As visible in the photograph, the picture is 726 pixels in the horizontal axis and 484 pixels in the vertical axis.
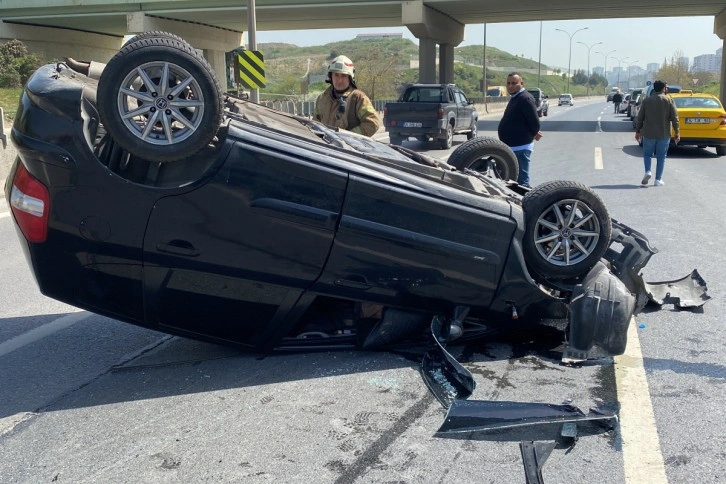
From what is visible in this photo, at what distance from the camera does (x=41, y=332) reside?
4945 millimetres

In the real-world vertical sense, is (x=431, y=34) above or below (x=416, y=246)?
above

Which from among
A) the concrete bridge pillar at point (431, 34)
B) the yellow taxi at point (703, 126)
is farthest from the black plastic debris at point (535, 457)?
the concrete bridge pillar at point (431, 34)

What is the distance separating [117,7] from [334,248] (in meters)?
37.6

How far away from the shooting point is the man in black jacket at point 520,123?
880 centimetres

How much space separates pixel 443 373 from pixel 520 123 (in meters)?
5.57

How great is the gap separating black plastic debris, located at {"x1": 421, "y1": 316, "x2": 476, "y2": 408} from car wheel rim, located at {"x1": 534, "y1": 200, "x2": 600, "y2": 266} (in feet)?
2.48

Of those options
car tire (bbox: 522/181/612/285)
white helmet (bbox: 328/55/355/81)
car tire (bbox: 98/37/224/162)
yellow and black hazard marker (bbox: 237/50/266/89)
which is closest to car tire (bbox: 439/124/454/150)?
yellow and black hazard marker (bbox: 237/50/266/89)

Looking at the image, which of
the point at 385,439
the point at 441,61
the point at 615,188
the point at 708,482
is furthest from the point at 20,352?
the point at 441,61

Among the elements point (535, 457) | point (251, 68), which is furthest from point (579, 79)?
point (535, 457)

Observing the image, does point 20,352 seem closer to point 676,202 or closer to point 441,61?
point 676,202

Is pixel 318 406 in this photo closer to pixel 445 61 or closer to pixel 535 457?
pixel 535 457

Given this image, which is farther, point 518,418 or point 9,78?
point 9,78

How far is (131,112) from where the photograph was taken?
3.65 metres

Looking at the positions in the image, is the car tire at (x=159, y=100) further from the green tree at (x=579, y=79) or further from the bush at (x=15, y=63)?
the green tree at (x=579, y=79)
